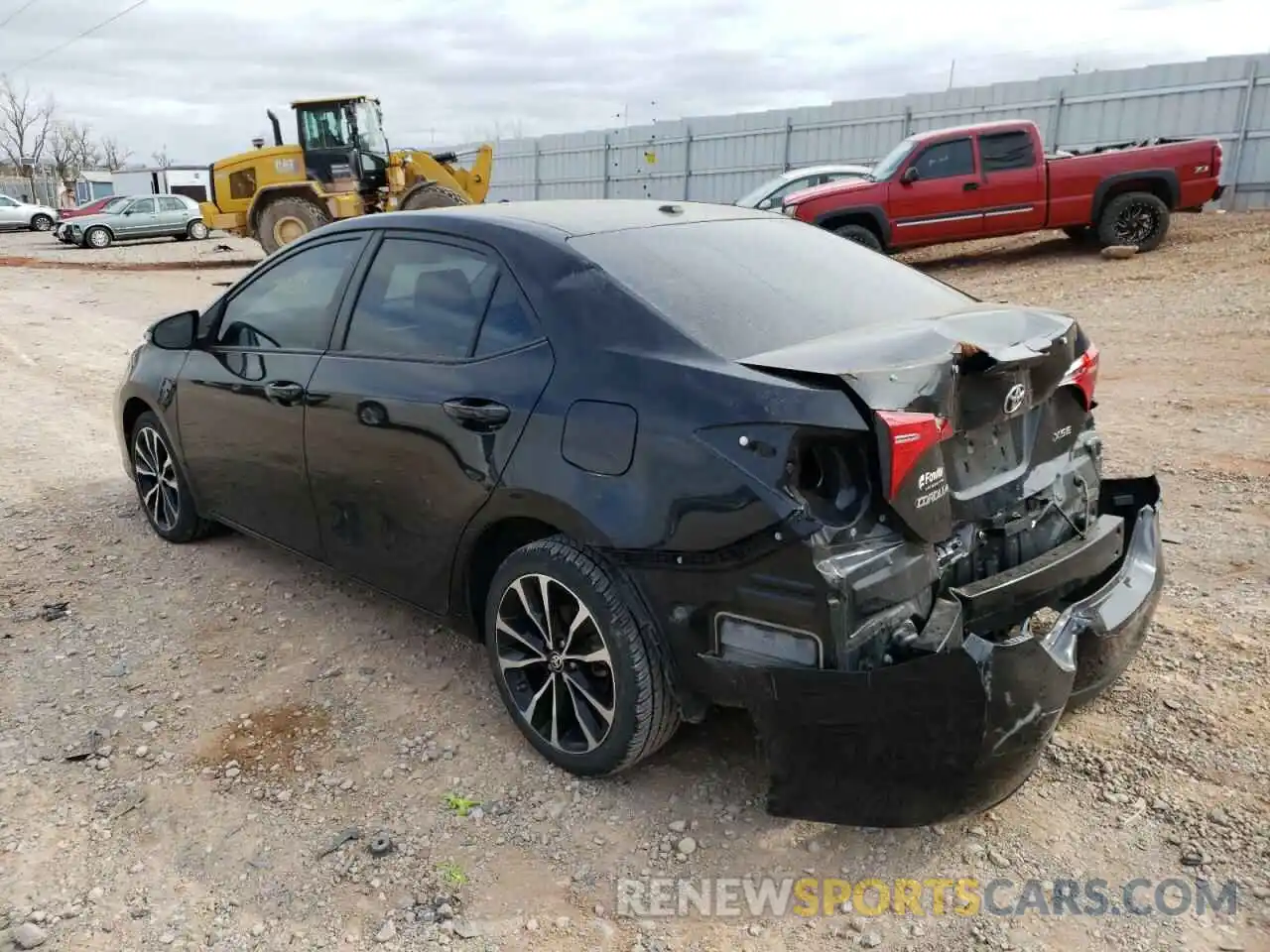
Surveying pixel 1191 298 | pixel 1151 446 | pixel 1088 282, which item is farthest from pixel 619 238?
pixel 1088 282

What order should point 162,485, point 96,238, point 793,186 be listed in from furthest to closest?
point 96,238 < point 793,186 < point 162,485

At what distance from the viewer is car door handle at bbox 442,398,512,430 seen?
289 cm

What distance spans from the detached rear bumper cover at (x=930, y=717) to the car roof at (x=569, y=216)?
5.14 feet

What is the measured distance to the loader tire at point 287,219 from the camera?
18.0 meters

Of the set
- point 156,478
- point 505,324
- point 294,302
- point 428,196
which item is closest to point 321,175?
point 428,196

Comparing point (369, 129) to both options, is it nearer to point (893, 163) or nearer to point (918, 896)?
point (893, 163)

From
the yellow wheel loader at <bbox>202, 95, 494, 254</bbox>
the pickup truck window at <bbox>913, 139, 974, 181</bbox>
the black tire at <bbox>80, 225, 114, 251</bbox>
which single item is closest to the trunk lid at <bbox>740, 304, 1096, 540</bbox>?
the pickup truck window at <bbox>913, 139, 974, 181</bbox>

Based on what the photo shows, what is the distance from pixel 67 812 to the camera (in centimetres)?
289

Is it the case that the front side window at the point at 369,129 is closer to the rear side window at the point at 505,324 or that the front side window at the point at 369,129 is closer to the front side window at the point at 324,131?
the front side window at the point at 324,131

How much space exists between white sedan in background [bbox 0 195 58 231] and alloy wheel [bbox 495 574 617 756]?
137 ft

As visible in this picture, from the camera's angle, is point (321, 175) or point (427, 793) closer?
point (427, 793)

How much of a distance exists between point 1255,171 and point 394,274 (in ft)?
57.2

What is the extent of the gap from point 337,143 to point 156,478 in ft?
49.1

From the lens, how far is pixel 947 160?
43.7 ft
